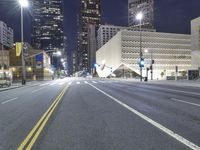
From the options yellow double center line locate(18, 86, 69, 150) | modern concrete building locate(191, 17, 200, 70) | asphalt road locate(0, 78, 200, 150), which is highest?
modern concrete building locate(191, 17, 200, 70)

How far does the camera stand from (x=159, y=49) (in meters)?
131

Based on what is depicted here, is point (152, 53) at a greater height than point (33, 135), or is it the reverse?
point (152, 53)

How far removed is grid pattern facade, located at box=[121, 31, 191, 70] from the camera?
123312 mm

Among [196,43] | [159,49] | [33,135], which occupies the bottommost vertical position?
[33,135]

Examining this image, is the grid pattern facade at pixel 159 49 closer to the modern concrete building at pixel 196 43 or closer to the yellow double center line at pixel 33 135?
the modern concrete building at pixel 196 43

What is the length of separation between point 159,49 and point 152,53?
5.76m

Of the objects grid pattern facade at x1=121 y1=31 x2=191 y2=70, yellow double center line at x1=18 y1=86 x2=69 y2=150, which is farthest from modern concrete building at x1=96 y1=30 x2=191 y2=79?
yellow double center line at x1=18 y1=86 x2=69 y2=150

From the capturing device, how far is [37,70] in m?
89.9

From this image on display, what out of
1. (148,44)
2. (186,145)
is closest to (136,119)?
(186,145)

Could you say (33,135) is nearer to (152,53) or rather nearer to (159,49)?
(152,53)

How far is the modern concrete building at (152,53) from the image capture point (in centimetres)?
12275

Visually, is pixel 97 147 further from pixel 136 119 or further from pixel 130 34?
pixel 130 34

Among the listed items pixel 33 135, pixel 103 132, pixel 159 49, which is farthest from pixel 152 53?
pixel 33 135

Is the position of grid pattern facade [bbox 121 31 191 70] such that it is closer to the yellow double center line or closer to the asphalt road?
the asphalt road
